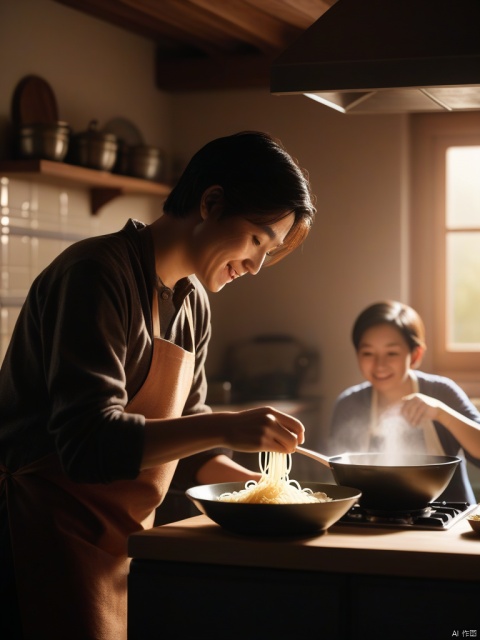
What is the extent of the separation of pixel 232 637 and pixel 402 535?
34 cm

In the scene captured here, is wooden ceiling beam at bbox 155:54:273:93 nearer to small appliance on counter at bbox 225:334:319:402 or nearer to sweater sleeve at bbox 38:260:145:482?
small appliance on counter at bbox 225:334:319:402

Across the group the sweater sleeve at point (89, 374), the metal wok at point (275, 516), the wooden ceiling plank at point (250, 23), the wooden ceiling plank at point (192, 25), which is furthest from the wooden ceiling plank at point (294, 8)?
the metal wok at point (275, 516)

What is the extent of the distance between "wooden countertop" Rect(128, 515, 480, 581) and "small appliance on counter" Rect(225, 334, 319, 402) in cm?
325

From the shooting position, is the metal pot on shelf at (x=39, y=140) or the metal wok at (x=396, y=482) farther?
the metal pot on shelf at (x=39, y=140)

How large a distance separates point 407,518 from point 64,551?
648mm

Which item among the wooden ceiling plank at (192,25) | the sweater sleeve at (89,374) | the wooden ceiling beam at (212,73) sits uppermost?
the wooden ceiling plank at (192,25)

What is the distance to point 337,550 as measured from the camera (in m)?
1.60

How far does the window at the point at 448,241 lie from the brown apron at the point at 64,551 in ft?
11.0

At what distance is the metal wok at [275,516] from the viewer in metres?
1.65

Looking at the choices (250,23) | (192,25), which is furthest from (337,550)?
(192,25)

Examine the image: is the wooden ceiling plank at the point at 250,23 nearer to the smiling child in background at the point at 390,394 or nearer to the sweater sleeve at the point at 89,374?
the smiling child in background at the point at 390,394

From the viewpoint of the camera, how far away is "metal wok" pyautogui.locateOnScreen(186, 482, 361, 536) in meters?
1.65

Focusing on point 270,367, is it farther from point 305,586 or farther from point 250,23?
point 305,586

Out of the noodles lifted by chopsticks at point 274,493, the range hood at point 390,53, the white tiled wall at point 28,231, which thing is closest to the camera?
the noodles lifted by chopsticks at point 274,493
